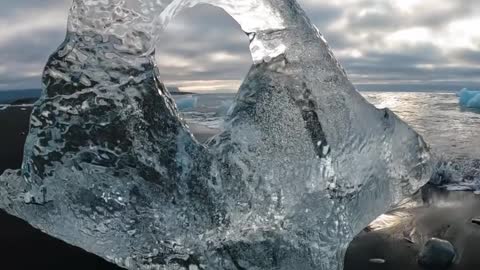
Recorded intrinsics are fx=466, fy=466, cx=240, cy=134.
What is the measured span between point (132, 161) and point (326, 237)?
122cm

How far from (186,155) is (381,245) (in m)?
2.01

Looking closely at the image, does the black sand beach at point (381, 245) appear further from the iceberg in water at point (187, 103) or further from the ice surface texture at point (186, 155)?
the iceberg in water at point (187, 103)

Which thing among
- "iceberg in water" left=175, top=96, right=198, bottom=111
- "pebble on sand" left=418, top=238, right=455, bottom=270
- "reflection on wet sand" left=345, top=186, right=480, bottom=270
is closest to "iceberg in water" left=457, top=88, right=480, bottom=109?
"iceberg in water" left=175, top=96, right=198, bottom=111

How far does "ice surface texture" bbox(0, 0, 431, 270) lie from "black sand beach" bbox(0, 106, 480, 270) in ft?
2.31

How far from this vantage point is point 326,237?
109 inches

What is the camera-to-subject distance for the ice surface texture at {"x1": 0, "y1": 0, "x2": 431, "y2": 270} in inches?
102

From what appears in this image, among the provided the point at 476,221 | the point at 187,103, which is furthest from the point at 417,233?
the point at 187,103

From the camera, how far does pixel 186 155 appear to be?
8.80 ft

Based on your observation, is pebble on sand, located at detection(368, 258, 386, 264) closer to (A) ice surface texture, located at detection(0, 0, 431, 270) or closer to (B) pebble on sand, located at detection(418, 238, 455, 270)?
(B) pebble on sand, located at detection(418, 238, 455, 270)

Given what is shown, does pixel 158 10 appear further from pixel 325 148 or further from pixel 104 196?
pixel 325 148

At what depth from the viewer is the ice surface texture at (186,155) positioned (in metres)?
2.58

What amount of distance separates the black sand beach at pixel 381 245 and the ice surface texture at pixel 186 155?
0.70 meters

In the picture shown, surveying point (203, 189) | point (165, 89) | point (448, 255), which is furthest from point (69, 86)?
point (448, 255)

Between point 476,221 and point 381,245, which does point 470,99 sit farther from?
point 381,245
